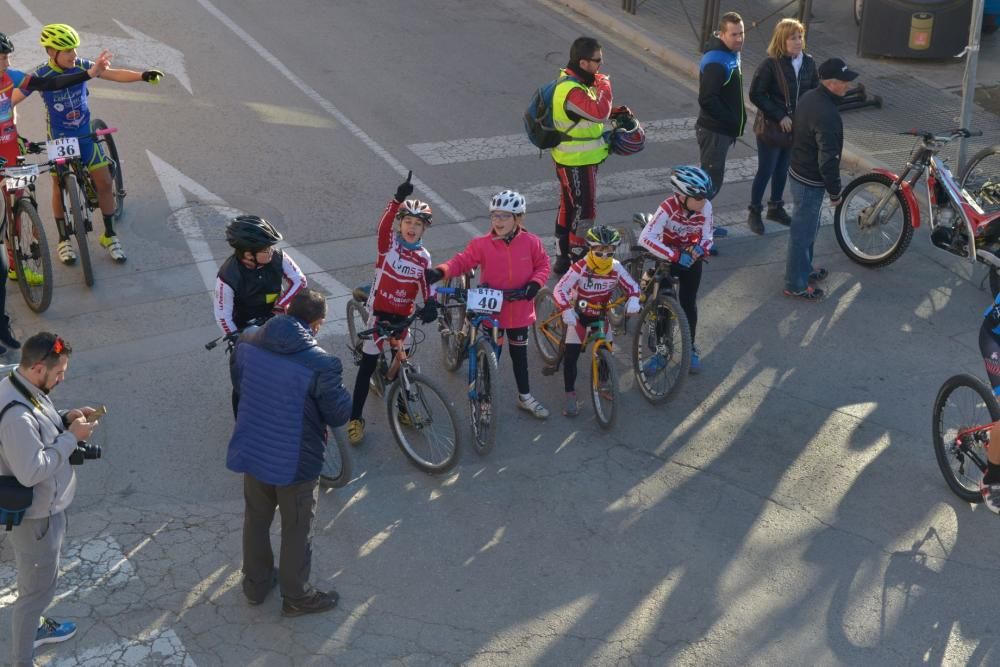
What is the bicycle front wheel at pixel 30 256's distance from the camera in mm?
9141

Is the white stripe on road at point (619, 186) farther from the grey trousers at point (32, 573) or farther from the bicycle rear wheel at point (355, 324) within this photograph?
the grey trousers at point (32, 573)

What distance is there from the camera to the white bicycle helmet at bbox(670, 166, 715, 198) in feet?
27.6

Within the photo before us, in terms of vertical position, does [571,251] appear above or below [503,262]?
below

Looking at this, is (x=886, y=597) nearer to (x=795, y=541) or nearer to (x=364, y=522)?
(x=795, y=541)

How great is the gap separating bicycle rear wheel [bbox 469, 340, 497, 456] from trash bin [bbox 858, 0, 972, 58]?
31.1 ft

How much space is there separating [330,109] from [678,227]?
622 centimetres

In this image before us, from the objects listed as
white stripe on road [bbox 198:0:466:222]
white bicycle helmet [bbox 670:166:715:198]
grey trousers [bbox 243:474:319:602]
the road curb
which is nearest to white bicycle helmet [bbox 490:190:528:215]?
white bicycle helmet [bbox 670:166:715:198]

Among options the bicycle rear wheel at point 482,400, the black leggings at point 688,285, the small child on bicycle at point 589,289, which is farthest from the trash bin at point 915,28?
the bicycle rear wheel at point 482,400

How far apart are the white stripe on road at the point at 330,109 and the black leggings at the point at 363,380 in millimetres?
3673

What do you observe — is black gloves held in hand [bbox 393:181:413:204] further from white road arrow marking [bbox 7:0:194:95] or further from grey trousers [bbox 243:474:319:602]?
white road arrow marking [bbox 7:0:194:95]

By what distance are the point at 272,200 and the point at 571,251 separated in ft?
11.2

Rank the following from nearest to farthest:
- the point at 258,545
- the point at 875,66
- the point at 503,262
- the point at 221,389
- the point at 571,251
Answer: the point at 258,545, the point at 503,262, the point at 221,389, the point at 571,251, the point at 875,66

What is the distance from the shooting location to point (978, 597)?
665cm

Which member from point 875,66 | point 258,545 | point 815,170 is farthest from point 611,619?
point 875,66
